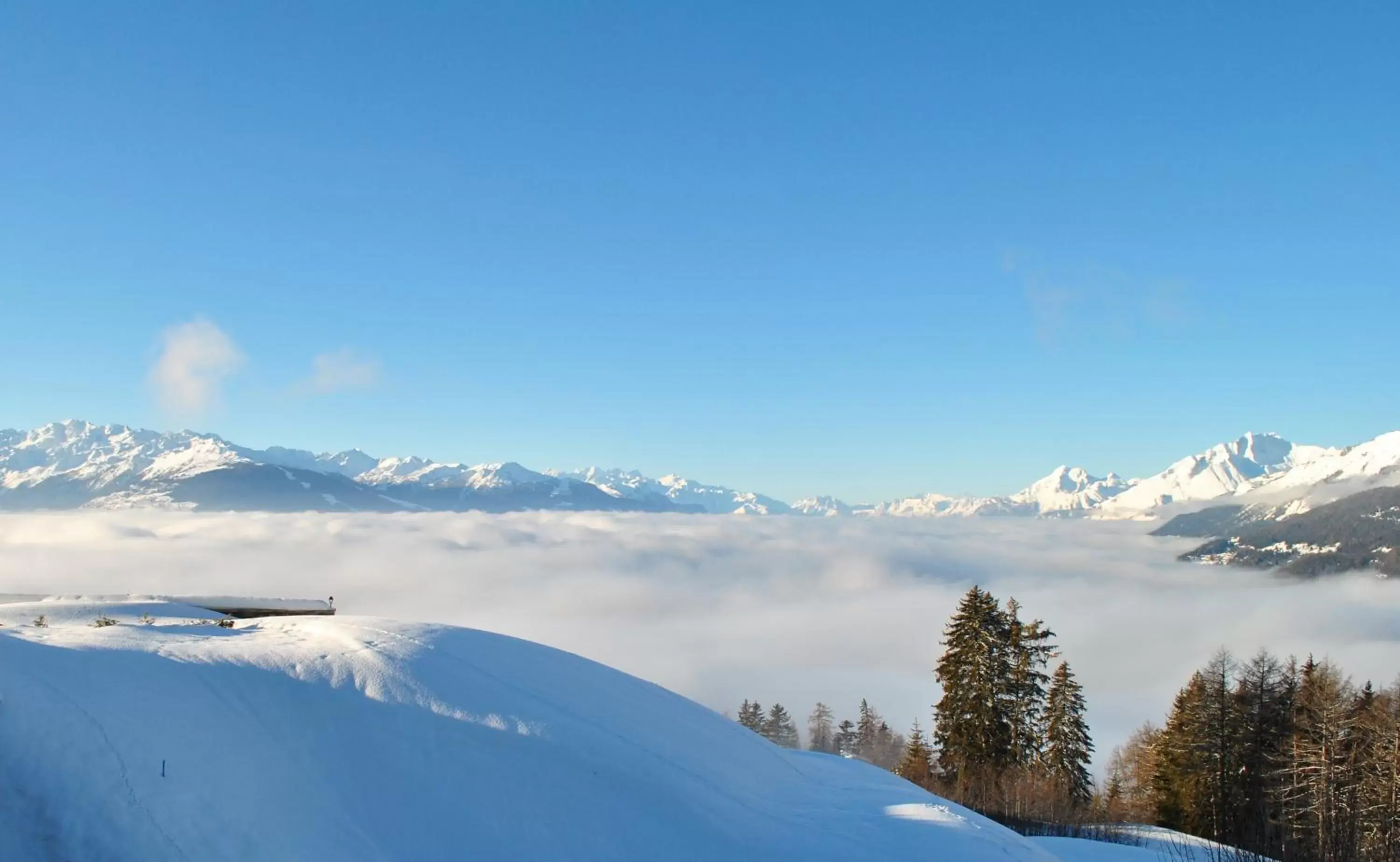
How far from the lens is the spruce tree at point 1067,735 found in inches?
1339

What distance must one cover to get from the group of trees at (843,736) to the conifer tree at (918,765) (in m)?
27.7

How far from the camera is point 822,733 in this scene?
311ft

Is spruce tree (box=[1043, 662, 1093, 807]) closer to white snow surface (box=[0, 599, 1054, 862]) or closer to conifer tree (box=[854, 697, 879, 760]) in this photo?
white snow surface (box=[0, 599, 1054, 862])

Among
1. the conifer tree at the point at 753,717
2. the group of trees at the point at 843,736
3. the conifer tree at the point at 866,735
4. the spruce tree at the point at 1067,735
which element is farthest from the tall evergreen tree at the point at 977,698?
the conifer tree at the point at 866,735

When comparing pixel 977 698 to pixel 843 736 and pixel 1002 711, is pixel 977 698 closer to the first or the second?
pixel 1002 711

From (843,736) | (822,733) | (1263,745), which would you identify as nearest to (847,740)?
(843,736)

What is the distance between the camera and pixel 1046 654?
112 feet

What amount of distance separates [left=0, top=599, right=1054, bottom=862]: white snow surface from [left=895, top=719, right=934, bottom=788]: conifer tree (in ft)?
85.2

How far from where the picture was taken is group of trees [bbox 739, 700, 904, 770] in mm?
76312

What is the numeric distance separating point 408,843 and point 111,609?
15131mm

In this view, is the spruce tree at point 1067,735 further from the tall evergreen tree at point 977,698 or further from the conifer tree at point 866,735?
the conifer tree at point 866,735

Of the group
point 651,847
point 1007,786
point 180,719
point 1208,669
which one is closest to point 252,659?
point 180,719

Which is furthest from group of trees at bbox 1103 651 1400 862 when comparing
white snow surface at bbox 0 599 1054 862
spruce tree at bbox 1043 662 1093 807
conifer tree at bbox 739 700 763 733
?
conifer tree at bbox 739 700 763 733

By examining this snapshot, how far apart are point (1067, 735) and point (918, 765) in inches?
291
